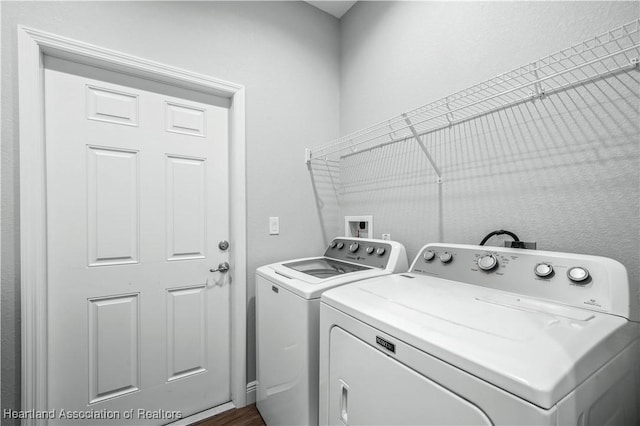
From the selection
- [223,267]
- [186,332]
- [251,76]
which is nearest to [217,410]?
[186,332]

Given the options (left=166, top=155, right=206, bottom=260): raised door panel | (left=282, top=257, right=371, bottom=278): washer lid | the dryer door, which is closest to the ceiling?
(left=166, top=155, right=206, bottom=260): raised door panel

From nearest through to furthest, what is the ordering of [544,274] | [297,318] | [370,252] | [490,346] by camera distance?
1. [490,346]
2. [544,274]
3. [297,318]
4. [370,252]

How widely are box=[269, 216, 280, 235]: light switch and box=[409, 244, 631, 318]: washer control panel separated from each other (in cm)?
106

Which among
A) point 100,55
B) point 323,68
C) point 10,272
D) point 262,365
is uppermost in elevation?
point 323,68

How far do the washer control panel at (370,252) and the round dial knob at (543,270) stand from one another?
24.7 inches

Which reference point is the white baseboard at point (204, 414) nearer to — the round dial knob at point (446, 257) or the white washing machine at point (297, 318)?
the white washing machine at point (297, 318)

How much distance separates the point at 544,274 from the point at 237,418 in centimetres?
182

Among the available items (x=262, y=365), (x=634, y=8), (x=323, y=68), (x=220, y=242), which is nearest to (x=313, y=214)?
(x=220, y=242)

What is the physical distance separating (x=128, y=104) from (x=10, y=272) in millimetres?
994

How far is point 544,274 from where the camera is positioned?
2.93ft

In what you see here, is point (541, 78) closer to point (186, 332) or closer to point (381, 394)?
point (381, 394)

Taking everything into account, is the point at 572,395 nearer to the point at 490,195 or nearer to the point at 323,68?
the point at 490,195

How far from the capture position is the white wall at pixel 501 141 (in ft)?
3.05

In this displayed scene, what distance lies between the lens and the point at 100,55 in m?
1.36
